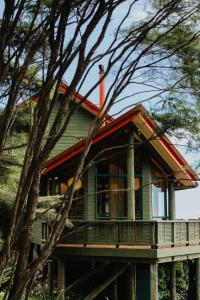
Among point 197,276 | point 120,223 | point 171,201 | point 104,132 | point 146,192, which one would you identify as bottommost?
point 197,276

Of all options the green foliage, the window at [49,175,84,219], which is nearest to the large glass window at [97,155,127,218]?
the window at [49,175,84,219]

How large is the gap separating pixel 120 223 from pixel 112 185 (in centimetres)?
339

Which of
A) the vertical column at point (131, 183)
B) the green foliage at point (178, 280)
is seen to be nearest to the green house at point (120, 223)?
the vertical column at point (131, 183)

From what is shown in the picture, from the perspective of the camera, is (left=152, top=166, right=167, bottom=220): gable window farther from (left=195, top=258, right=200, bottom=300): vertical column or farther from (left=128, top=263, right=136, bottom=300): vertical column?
(left=128, top=263, right=136, bottom=300): vertical column

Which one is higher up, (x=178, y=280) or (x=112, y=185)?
(x=112, y=185)

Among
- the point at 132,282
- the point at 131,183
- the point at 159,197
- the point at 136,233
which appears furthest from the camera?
the point at 159,197

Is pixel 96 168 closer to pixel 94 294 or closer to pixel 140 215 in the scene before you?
pixel 140 215

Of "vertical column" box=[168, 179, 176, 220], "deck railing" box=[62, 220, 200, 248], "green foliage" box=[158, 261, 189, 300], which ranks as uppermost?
"vertical column" box=[168, 179, 176, 220]

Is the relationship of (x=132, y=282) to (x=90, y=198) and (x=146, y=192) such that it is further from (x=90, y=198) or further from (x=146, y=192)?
(x=146, y=192)

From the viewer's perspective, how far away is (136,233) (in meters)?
14.5

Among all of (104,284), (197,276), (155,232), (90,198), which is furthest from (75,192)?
(197,276)

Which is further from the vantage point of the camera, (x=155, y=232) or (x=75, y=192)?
(x=75, y=192)

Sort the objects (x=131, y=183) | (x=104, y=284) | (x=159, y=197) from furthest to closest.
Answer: (x=159, y=197) → (x=131, y=183) → (x=104, y=284)

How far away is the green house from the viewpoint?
14.5m
